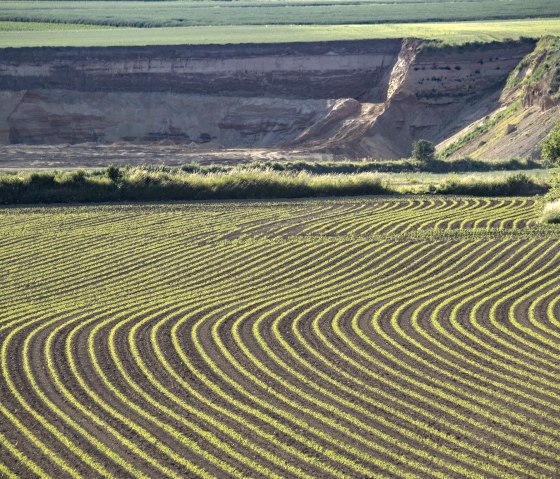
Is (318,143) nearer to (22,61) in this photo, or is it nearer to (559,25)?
(22,61)

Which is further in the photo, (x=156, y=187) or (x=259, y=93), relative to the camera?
(x=259, y=93)

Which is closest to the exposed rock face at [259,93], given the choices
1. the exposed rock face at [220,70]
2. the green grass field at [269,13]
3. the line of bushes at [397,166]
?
the exposed rock face at [220,70]

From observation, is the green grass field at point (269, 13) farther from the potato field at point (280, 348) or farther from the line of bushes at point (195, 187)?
the potato field at point (280, 348)

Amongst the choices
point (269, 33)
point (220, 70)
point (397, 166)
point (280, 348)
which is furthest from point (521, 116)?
point (280, 348)

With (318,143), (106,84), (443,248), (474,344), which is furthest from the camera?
(106,84)

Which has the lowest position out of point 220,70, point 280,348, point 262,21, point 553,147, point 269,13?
point 280,348

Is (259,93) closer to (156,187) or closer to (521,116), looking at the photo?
(521,116)

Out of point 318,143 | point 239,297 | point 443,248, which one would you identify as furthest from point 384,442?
point 318,143
